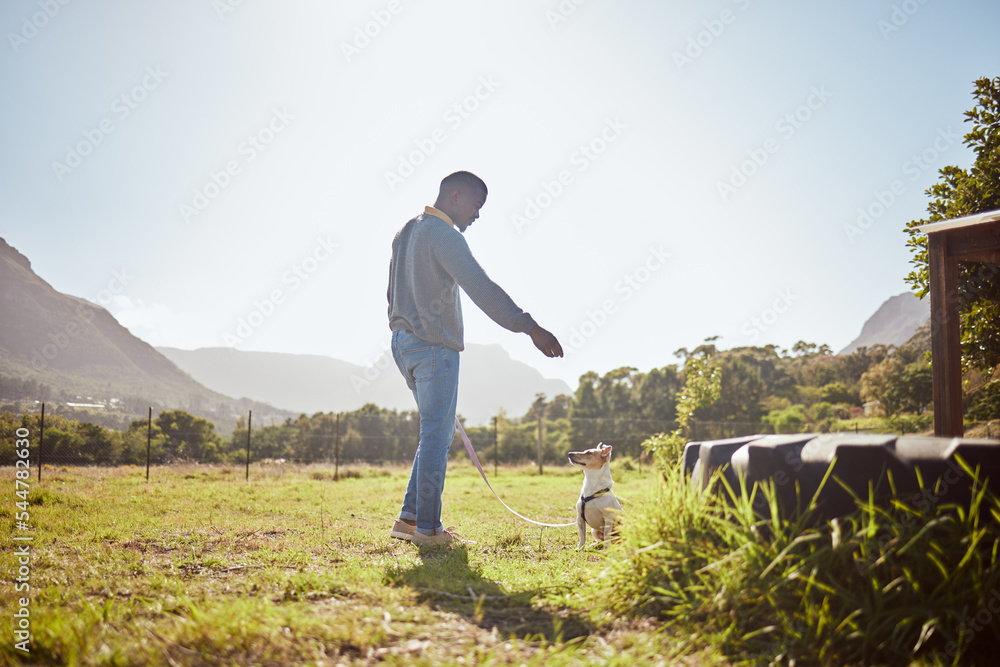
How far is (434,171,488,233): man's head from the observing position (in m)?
3.52

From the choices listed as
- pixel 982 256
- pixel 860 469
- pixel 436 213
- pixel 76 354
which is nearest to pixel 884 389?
pixel 982 256

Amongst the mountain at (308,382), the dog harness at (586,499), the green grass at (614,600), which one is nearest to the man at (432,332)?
the green grass at (614,600)

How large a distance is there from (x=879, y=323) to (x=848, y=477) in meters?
157

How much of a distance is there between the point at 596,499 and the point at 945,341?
2.74 m

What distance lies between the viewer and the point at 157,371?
235 ft

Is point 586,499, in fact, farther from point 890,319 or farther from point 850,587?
point 890,319

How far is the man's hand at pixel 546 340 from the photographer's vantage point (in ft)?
9.44

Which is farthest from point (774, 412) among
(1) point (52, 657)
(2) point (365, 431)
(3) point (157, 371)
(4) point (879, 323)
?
(4) point (879, 323)

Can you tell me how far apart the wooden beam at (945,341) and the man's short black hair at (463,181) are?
330cm

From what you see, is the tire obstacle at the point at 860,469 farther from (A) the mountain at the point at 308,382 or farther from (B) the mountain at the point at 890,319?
(B) the mountain at the point at 890,319

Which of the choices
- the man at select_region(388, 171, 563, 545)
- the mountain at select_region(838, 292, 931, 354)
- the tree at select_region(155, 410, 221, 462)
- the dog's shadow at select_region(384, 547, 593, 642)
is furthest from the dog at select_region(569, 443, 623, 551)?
the mountain at select_region(838, 292, 931, 354)

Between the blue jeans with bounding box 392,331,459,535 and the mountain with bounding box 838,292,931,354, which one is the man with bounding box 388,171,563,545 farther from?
the mountain with bounding box 838,292,931,354

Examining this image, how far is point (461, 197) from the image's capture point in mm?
3516

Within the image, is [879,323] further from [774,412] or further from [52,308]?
[52,308]
